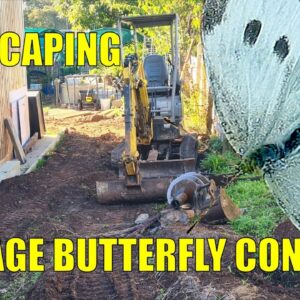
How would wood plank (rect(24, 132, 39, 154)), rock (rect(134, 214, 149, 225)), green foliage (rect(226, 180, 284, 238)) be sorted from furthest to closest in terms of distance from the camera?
wood plank (rect(24, 132, 39, 154)) < rock (rect(134, 214, 149, 225)) < green foliage (rect(226, 180, 284, 238))

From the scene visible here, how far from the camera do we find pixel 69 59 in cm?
869

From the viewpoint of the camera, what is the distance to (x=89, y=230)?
714cm

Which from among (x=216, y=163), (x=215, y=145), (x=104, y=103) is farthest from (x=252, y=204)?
(x=104, y=103)

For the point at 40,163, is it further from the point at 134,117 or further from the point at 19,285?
the point at 19,285

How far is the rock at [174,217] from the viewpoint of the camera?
6930 millimetres

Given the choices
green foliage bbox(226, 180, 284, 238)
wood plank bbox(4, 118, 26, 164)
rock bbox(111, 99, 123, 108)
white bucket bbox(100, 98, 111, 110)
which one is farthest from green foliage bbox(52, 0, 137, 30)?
green foliage bbox(226, 180, 284, 238)

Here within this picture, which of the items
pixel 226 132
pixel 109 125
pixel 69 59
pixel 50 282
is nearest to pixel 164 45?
pixel 109 125

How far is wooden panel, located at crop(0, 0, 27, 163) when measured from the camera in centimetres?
1040

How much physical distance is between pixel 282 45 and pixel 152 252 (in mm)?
5262

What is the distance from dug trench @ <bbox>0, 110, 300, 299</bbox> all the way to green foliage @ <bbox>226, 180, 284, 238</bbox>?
0.22m

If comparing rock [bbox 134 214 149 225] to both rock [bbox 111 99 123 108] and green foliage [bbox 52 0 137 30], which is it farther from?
green foliage [bbox 52 0 137 30]

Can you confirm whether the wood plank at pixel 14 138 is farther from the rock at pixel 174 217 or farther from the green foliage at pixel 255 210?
the green foliage at pixel 255 210

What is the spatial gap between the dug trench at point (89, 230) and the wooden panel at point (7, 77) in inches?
32.0

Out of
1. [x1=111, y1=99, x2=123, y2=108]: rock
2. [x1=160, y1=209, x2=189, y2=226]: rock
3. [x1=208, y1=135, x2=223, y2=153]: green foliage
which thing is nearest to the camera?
[x1=160, y1=209, x2=189, y2=226]: rock
